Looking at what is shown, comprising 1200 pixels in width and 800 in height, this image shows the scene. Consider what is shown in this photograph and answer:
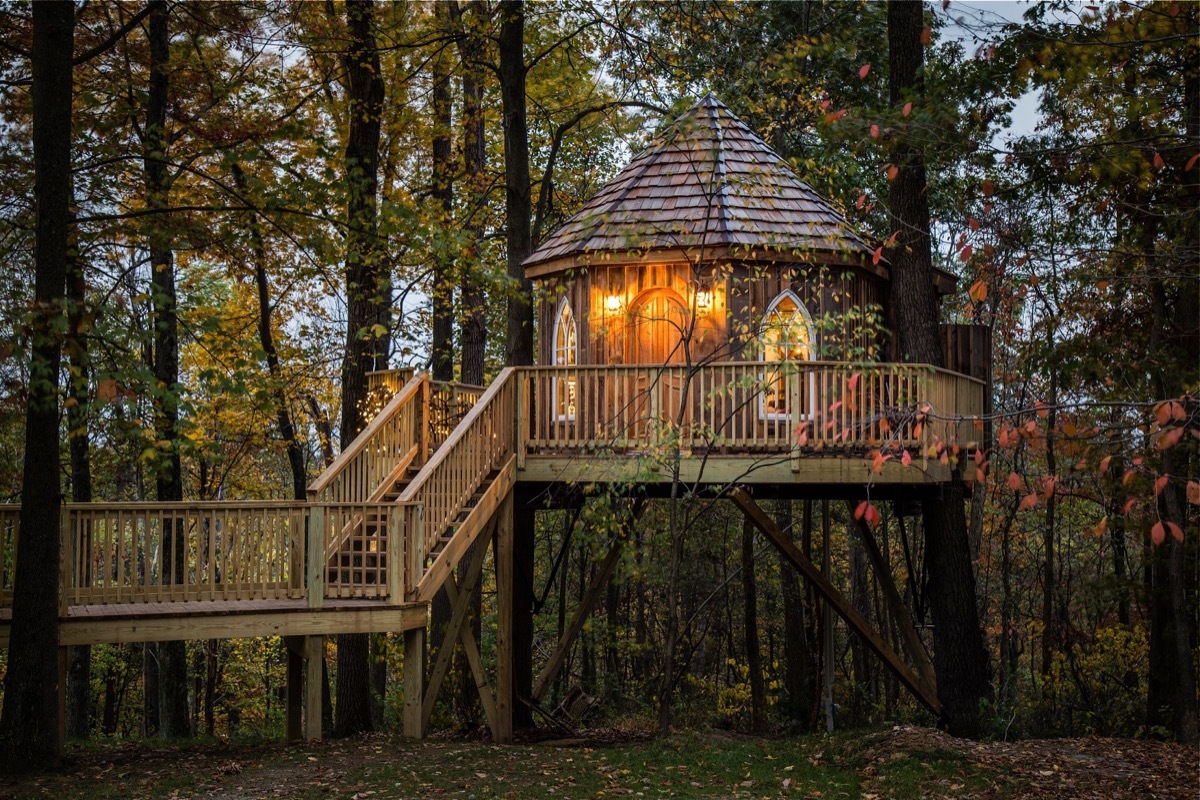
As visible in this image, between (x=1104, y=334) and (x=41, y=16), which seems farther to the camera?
(x=1104, y=334)

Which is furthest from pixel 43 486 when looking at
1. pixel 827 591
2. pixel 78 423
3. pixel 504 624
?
pixel 827 591

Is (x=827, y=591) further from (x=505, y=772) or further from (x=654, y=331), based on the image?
(x=505, y=772)

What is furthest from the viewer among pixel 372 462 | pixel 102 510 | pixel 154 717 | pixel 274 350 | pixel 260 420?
pixel 154 717

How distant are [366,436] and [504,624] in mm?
3174

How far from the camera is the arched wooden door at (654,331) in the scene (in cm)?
1619

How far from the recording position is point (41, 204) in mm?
9773

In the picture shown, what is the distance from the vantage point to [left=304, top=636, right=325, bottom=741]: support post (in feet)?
39.1

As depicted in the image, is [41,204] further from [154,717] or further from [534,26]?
[154,717]

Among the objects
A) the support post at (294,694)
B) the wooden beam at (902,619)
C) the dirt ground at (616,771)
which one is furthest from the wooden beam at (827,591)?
the support post at (294,694)

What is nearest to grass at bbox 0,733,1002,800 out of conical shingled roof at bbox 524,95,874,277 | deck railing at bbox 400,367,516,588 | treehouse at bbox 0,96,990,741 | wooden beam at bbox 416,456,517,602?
treehouse at bbox 0,96,990,741

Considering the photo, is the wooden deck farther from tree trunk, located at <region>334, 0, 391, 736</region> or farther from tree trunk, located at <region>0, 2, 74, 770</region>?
tree trunk, located at <region>334, 0, 391, 736</region>

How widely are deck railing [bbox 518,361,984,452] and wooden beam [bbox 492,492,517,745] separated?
1007 mm

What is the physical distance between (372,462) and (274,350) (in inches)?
251

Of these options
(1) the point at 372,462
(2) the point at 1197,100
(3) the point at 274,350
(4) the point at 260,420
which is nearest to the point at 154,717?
(4) the point at 260,420
